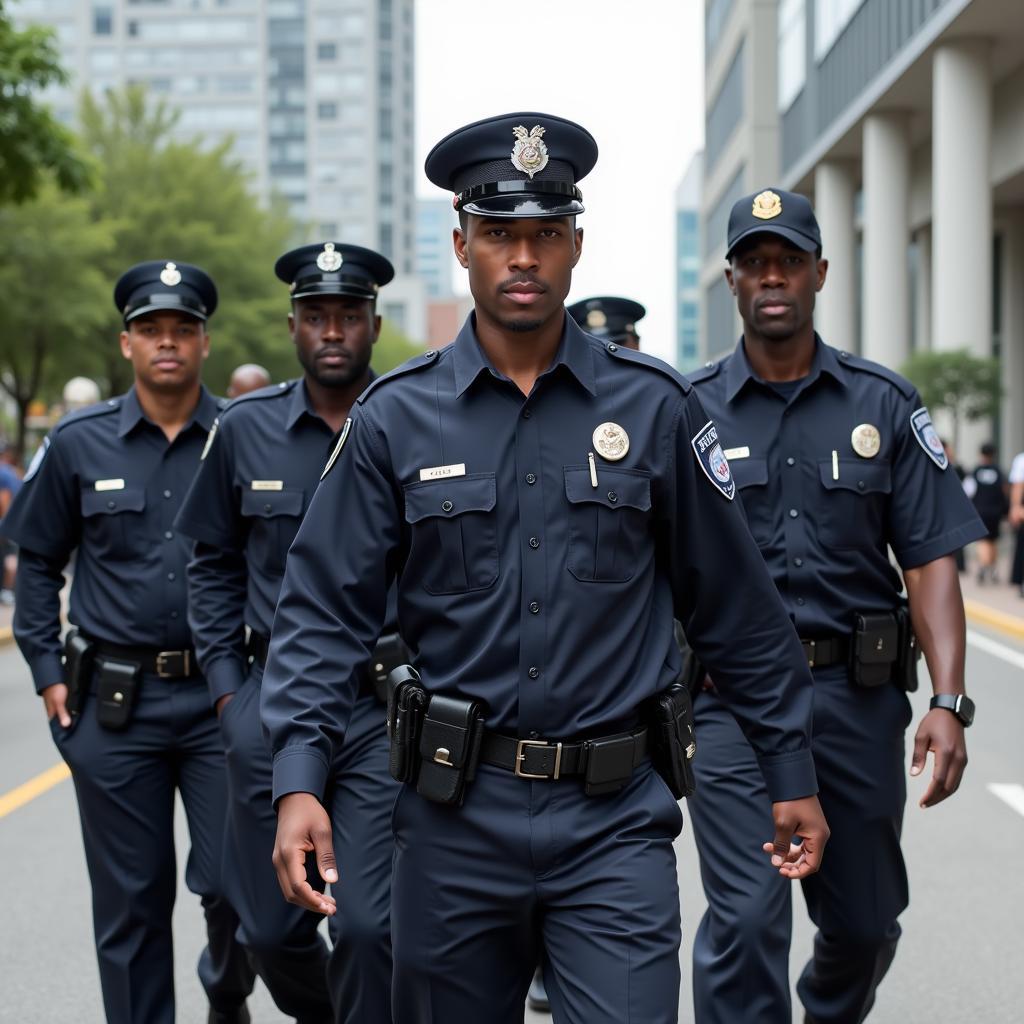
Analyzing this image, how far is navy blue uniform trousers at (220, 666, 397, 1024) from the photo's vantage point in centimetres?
400

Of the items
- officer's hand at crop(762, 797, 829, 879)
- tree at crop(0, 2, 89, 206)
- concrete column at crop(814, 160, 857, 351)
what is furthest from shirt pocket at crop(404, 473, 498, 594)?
concrete column at crop(814, 160, 857, 351)

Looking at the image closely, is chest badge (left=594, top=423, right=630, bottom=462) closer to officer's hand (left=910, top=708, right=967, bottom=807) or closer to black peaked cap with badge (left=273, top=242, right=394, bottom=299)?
officer's hand (left=910, top=708, right=967, bottom=807)

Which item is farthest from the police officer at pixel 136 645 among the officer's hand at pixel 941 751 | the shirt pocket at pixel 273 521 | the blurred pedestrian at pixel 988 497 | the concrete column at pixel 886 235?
the concrete column at pixel 886 235

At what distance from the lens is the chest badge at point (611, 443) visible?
10.4ft

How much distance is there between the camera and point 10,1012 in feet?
16.6

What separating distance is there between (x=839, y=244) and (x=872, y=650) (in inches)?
1431

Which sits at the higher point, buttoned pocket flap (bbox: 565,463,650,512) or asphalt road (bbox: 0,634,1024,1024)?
buttoned pocket flap (bbox: 565,463,650,512)

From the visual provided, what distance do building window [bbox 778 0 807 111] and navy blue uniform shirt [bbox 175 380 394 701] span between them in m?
38.6

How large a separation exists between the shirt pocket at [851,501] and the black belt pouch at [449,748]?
1.64 metres

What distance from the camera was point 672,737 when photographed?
124 inches

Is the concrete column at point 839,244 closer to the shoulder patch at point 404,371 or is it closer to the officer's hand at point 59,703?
the officer's hand at point 59,703

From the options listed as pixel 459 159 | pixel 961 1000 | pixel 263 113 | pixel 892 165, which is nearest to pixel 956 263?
pixel 892 165

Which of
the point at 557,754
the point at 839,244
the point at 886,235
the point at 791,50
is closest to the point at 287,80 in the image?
the point at 791,50

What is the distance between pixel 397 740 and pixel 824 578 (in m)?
1.67
